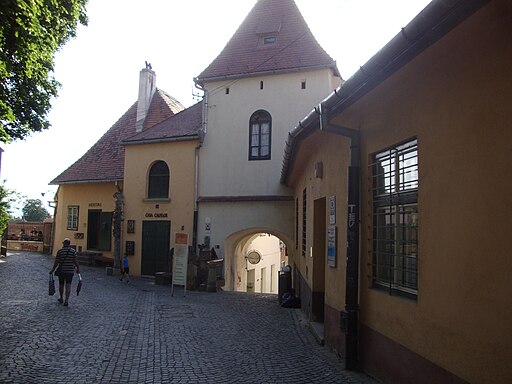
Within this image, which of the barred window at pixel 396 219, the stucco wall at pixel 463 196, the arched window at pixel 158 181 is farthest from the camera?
the arched window at pixel 158 181

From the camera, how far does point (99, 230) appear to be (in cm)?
2422

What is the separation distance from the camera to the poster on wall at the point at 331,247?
25.6 ft

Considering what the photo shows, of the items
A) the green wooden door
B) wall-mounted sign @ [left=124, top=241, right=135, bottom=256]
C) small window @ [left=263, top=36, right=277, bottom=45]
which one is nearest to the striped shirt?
the green wooden door

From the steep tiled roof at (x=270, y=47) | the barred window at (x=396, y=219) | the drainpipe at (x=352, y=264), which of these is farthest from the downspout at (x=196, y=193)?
the barred window at (x=396, y=219)

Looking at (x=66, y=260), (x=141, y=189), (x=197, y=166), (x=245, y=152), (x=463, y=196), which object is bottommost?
(x=66, y=260)

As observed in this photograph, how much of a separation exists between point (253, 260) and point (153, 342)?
49.3ft

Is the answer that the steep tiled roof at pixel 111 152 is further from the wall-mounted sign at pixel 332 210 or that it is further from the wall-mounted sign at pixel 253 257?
the wall-mounted sign at pixel 332 210

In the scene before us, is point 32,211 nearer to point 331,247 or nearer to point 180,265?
point 180,265

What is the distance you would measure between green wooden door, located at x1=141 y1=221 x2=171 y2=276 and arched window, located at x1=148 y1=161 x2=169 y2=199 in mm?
1251

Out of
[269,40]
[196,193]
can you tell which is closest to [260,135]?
[196,193]

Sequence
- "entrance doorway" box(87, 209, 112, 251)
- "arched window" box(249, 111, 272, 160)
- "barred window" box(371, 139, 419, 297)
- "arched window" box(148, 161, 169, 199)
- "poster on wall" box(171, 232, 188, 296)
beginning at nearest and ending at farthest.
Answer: "barred window" box(371, 139, 419, 297)
"poster on wall" box(171, 232, 188, 296)
"arched window" box(249, 111, 272, 160)
"arched window" box(148, 161, 169, 199)
"entrance doorway" box(87, 209, 112, 251)

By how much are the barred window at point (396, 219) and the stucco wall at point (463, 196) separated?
264 millimetres

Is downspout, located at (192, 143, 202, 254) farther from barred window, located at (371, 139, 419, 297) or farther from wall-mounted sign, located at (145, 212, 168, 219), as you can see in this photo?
barred window, located at (371, 139, 419, 297)

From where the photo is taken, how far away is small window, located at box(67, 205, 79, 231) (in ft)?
83.3
